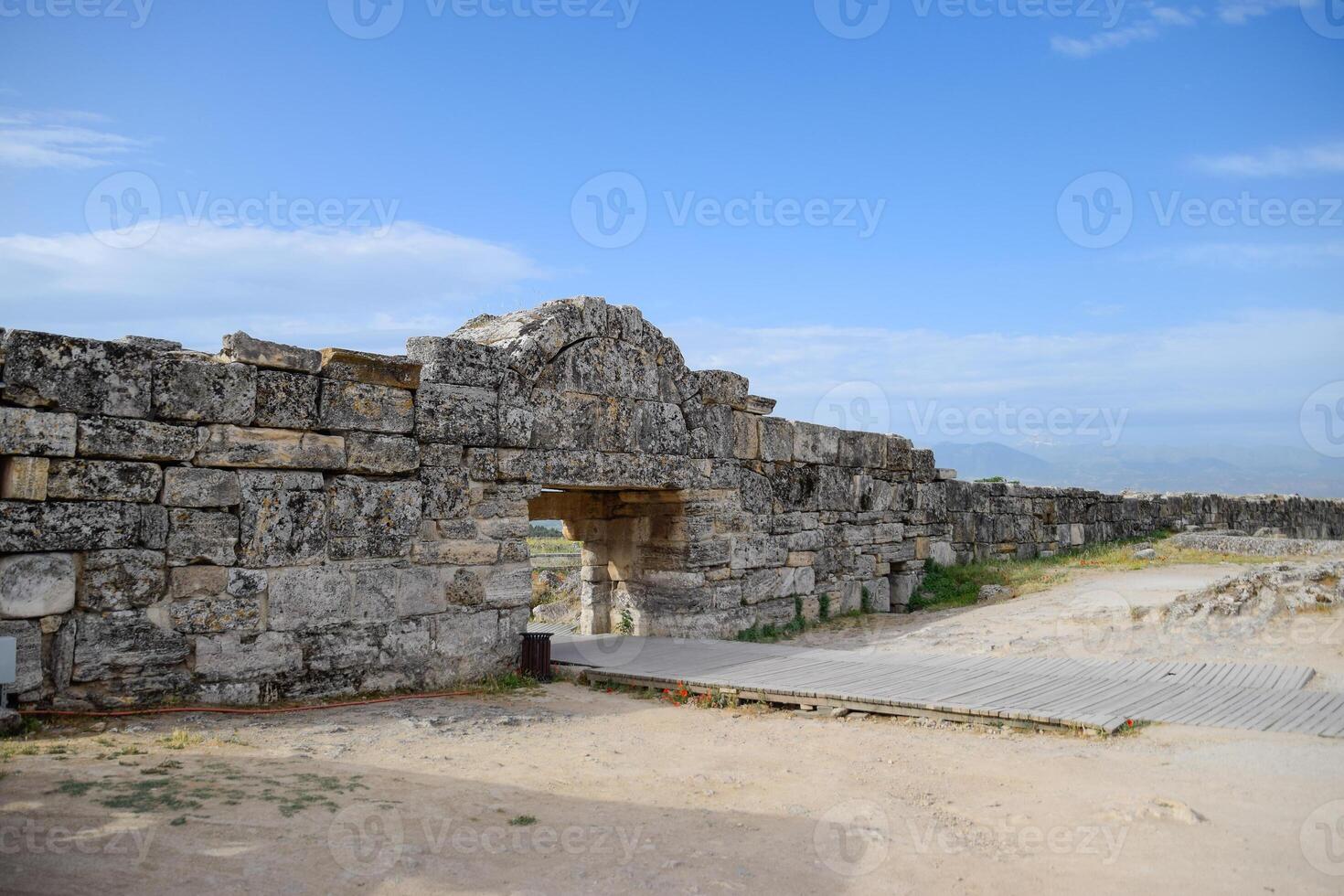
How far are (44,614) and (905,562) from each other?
10.2 m

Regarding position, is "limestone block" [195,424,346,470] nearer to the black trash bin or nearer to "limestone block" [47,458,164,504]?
"limestone block" [47,458,164,504]

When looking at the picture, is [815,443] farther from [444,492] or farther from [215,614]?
[215,614]

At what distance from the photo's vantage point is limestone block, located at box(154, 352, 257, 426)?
20.2ft

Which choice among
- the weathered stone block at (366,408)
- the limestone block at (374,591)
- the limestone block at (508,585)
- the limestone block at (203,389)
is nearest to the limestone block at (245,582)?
the limestone block at (374,591)

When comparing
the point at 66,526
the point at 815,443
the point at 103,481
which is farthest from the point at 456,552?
the point at 815,443

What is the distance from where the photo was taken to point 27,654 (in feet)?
18.2

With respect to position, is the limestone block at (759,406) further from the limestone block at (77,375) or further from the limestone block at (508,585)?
the limestone block at (77,375)

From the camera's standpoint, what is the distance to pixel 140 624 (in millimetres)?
5969

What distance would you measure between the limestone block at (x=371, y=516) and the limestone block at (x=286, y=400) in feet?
1.70

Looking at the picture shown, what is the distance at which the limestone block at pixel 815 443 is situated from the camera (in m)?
11.4

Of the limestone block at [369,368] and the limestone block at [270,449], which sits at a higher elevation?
the limestone block at [369,368]

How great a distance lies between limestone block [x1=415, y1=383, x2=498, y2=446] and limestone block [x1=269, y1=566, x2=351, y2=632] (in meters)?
1.29

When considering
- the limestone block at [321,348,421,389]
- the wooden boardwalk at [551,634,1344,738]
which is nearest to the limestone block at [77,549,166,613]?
the limestone block at [321,348,421,389]

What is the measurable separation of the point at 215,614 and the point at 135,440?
1.22m
